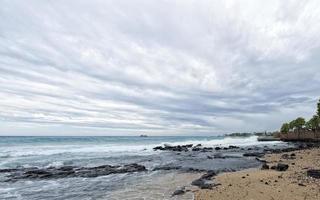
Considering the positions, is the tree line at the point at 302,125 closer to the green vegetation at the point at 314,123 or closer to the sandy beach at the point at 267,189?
the green vegetation at the point at 314,123

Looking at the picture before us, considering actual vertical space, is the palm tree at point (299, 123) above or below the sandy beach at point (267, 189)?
above

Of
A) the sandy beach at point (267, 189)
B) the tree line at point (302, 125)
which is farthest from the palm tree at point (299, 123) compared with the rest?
the sandy beach at point (267, 189)

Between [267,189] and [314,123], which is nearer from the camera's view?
[267,189]

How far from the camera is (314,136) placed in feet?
268

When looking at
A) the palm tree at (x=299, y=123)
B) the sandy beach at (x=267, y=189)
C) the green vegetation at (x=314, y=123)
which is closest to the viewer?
the sandy beach at (x=267, y=189)

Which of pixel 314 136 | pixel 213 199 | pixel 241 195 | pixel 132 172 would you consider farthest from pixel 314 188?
pixel 314 136

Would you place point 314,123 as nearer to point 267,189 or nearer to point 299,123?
point 299,123

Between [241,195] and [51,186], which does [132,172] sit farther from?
[241,195]

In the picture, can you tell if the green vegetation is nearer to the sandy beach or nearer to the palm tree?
the palm tree

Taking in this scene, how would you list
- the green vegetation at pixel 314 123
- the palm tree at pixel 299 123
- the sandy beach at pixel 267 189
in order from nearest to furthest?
the sandy beach at pixel 267 189, the green vegetation at pixel 314 123, the palm tree at pixel 299 123

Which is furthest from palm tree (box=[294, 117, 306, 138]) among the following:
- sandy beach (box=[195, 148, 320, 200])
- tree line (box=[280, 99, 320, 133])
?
sandy beach (box=[195, 148, 320, 200])

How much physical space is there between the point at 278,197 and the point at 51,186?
567 inches

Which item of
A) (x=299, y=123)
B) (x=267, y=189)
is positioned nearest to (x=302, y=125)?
(x=299, y=123)

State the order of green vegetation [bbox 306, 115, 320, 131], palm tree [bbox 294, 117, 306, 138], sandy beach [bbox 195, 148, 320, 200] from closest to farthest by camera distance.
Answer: sandy beach [bbox 195, 148, 320, 200], green vegetation [bbox 306, 115, 320, 131], palm tree [bbox 294, 117, 306, 138]
